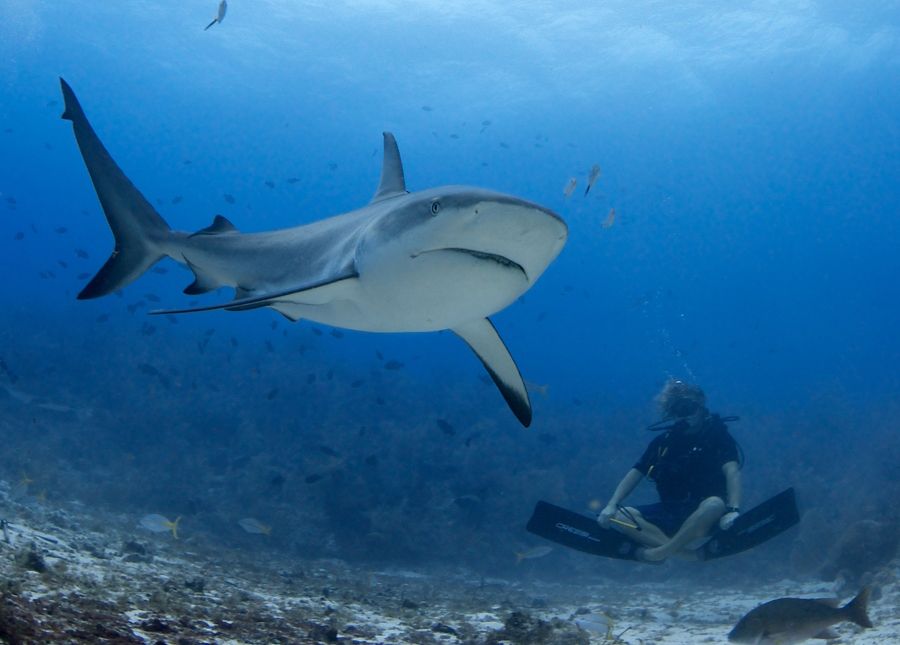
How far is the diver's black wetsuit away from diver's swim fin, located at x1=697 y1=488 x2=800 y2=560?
89 centimetres

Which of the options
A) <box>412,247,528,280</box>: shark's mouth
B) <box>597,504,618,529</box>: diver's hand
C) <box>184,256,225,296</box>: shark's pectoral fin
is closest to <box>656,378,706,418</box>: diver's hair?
<box>597,504,618,529</box>: diver's hand

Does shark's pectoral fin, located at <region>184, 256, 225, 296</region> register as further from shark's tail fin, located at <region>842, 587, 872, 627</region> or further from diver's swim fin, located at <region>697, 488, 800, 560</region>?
diver's swim fin, located at <region>697, 488, 800, 560</region>

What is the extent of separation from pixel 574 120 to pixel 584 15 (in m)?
19.3

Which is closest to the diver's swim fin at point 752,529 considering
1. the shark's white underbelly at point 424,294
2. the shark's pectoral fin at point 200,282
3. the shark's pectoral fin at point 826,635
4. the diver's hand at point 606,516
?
the diver's hand at point 606,516

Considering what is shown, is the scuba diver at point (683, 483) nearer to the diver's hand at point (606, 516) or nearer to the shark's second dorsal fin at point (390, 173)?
the diver's hand at point (606, 516)

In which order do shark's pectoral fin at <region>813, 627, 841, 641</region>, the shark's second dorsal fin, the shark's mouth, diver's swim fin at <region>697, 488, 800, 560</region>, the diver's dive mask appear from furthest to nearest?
the diver's dive mask
diver's swim fin at <region>697, 488, 800, 560</region>
the shark's second dorsal fin
shark's pectoral fin at <region>813, 627, 841, 641</region>
the shark's mouth

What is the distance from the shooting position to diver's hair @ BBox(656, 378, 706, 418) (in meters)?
8.51

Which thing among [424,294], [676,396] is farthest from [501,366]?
[676,396]

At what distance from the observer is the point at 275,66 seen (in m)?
45.2

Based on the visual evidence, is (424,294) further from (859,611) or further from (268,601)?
(859,611)

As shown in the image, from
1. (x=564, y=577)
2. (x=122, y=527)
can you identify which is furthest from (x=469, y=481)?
(x=122, y=527)

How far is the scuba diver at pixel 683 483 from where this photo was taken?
272 inches

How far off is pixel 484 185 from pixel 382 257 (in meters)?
52.1

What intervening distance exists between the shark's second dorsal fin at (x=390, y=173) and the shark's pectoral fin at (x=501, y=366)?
1619 millimetres
